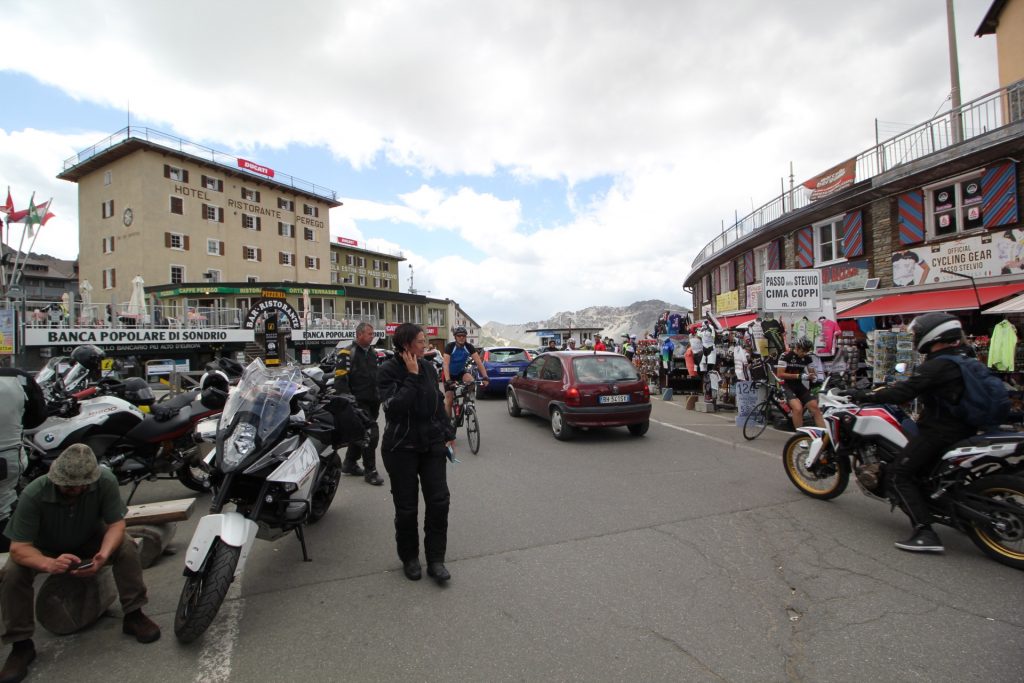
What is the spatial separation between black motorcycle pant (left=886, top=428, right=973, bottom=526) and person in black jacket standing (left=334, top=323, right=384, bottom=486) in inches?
210

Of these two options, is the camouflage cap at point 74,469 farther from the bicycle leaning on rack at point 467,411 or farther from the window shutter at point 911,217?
the window shutter at point 911,217

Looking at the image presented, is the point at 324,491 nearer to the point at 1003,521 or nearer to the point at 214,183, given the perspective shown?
the point at 1003,521

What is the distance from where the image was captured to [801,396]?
828 centimetres

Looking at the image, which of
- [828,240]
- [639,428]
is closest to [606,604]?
[639,428]

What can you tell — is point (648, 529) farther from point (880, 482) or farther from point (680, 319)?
point (680, 319)

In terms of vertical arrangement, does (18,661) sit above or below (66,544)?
below

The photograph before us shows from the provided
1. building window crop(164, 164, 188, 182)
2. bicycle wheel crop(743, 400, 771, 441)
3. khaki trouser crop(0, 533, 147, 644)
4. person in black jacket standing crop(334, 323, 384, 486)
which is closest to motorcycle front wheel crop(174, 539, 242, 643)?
khaki trouser crop(0, 533, 147, 644)

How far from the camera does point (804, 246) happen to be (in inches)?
673

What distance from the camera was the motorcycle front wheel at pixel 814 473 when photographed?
16.8ft

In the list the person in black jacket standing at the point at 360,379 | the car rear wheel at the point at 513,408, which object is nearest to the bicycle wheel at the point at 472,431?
the person in black jacket standing at the point at 360,379

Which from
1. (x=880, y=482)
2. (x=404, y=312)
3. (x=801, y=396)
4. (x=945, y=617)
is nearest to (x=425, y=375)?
(x=945, y=617)

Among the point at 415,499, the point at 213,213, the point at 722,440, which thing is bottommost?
the point at 722,440

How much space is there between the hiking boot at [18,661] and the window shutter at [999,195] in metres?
16.0

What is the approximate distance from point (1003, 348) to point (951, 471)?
6140 millimetres
